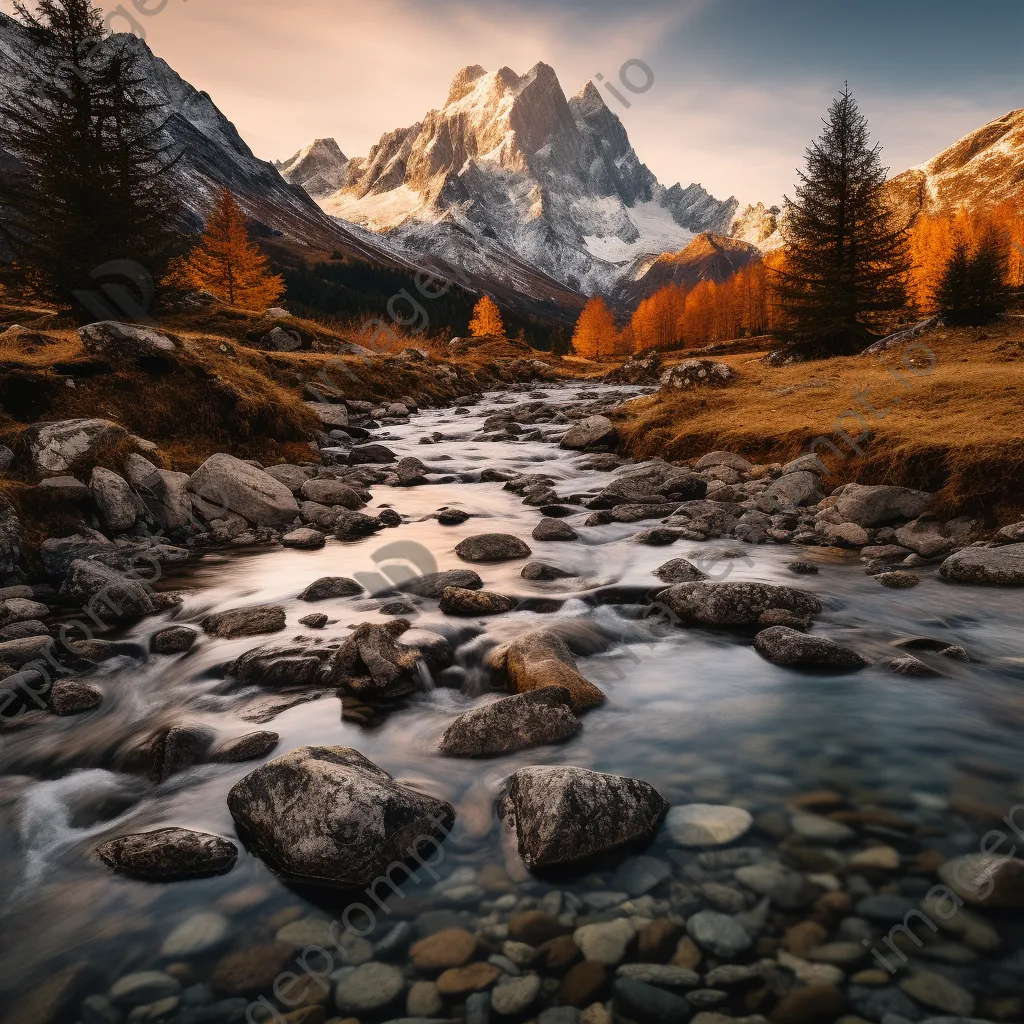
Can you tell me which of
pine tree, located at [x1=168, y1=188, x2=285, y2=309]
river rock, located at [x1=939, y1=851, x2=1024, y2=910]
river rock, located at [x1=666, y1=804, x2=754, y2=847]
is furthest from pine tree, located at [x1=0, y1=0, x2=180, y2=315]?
river rock, located at [x1=939, y1=851, x2=1024, y2=910]

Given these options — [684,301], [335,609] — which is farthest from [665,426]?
[684,301]

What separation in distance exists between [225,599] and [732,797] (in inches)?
315

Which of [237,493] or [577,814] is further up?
[237,493]

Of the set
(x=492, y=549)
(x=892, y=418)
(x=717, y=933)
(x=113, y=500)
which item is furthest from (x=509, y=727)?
(x=892, y=418)

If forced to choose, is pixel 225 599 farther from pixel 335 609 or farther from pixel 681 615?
pixel 681 615

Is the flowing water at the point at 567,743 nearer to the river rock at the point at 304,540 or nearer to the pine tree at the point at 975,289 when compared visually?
the river rock at the point at 304,540

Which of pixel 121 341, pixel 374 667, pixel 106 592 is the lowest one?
pixel 374 667

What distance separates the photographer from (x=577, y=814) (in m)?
4.16

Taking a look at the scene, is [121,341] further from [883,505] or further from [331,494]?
[883,505]

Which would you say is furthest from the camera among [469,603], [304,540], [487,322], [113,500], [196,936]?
[487,322]

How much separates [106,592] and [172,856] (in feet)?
20.2

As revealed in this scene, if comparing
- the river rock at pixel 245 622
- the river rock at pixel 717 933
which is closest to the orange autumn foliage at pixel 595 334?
the river rock at pixel 245 622

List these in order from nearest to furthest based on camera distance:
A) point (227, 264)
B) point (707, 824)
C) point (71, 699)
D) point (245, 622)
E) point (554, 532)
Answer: point (707, 824) → point (71, 699) → point (245, 622) → point (554, 532) → point (227, 264)

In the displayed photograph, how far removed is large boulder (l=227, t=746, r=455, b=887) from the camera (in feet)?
13.3
